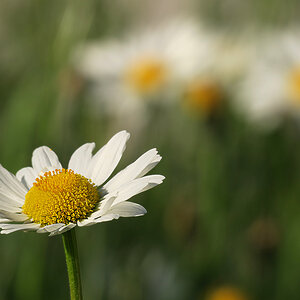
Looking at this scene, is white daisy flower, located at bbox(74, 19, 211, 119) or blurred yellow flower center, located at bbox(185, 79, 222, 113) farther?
white daisy flower, located at bbox(74, 19, 211, 119)

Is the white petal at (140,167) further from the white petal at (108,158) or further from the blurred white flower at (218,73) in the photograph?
the blurred white flower at (218,73)

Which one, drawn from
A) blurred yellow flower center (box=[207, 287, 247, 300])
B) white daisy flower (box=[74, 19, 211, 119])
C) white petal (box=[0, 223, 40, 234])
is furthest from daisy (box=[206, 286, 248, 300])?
white petal (box=[0, 223, 40, 234])

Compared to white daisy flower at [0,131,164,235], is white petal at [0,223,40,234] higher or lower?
lower

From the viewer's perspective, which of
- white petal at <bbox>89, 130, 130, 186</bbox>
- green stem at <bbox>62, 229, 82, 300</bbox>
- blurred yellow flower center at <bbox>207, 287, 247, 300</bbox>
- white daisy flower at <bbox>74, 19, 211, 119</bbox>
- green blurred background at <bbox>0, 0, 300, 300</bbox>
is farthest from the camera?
white daisy flower at <bbox>74, 19, 211, 119</bbox>

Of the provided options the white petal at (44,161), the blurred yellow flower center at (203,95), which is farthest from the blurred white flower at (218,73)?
the white petal at (44,161)

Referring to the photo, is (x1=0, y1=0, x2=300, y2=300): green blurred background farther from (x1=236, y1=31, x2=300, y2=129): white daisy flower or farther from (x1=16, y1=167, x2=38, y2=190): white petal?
(x1=16, y1=167, x2=38, y2=190): white petal

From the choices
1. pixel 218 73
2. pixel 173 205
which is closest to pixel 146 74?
pixel 218 73

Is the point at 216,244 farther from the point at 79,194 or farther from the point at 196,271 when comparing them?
the point at 79,194

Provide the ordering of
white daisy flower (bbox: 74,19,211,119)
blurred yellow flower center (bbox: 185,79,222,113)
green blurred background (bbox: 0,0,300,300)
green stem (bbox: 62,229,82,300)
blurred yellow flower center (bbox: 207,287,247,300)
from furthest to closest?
white daisy flower (bbox: 74,19,211,119)
blurred yellow flower center (bbox: 185,79,222,113)
green blurred background (bbox: 0,0,300,300)
blurred yellow flower center (bbox: 207,287,247,300)
green stem (bbox: 62,229,82,300)
